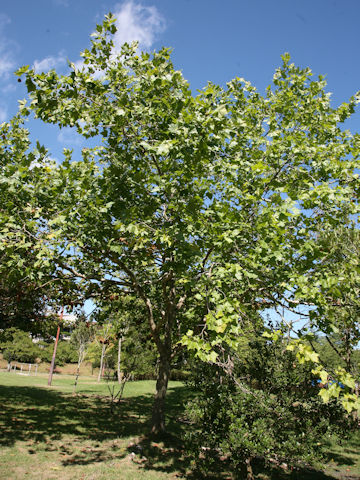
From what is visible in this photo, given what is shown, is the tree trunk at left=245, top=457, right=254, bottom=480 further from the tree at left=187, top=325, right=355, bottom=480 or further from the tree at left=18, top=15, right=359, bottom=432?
the tree at left=18, top=15, right=359, bottom=432

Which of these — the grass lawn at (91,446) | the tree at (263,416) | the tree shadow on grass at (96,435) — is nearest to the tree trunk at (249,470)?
the tree at (263,416)

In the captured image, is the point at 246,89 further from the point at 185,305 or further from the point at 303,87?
the point at 185,305

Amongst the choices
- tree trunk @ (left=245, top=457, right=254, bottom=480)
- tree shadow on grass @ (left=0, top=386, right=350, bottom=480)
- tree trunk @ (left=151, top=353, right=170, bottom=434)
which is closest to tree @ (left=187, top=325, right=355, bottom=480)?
tree trunk @ (left=245, top=457, right=254, bottom=480)

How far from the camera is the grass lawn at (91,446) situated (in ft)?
21.4

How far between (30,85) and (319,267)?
641 cm

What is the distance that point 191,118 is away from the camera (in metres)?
5.11

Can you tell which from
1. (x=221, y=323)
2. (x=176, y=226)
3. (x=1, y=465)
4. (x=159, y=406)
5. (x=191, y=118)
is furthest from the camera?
(x=159, y=406)

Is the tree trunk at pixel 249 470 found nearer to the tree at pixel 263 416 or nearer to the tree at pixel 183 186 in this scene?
the tree at pixel 263 416

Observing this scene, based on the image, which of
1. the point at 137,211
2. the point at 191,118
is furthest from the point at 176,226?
the point at 191,118

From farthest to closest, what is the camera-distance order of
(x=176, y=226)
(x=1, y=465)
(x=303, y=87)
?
(x=303, y=87) < (x=1, y=465) < (x=176, y=226)

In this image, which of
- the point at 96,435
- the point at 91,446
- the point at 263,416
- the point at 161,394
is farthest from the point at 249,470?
the point at 96,435

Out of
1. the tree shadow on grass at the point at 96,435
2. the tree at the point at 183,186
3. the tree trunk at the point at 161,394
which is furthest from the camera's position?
the tree trunk at the point at 161,394

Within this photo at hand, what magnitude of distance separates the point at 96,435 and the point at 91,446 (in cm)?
118

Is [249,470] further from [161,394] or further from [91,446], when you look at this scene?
[91,446]
